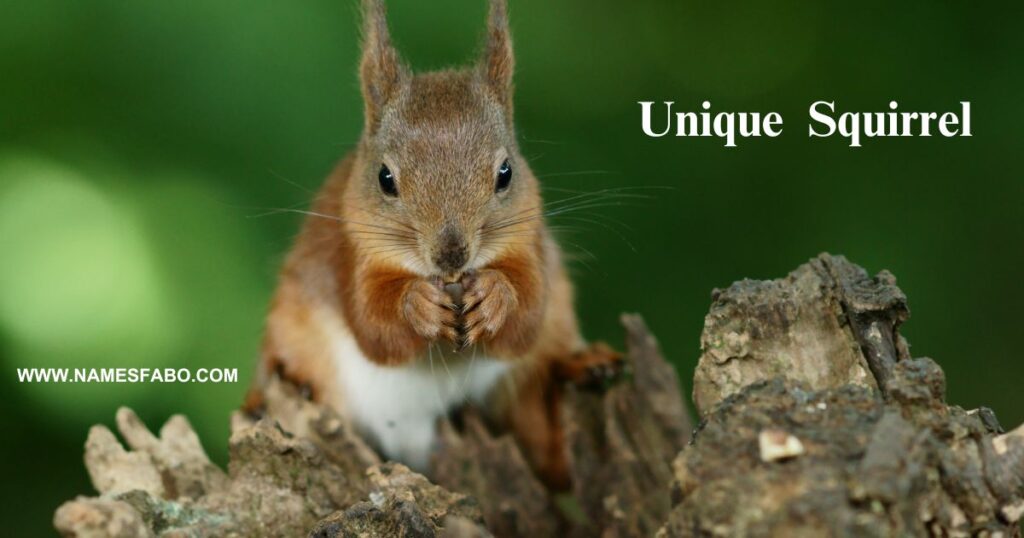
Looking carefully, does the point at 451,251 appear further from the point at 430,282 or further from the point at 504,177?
the point at 504,177

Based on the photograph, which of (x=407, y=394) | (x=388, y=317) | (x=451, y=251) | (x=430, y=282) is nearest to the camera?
(x=451, y=251)

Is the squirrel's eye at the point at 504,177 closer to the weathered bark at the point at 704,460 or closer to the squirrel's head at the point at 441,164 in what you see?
the squirrel's head at the point at 441,164

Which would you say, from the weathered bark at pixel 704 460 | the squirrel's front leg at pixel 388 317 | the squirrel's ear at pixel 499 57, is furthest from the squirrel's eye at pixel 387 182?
the weathered bark at pixel 704 460

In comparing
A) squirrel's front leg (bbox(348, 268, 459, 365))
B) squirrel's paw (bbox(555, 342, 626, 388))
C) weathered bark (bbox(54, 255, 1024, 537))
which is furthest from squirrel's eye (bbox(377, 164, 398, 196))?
squirrel's paw (bbox(555, 342, 626, 388))

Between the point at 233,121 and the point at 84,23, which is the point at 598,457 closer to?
the point at 233,121

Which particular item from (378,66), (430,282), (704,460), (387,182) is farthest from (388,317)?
(704,460)
